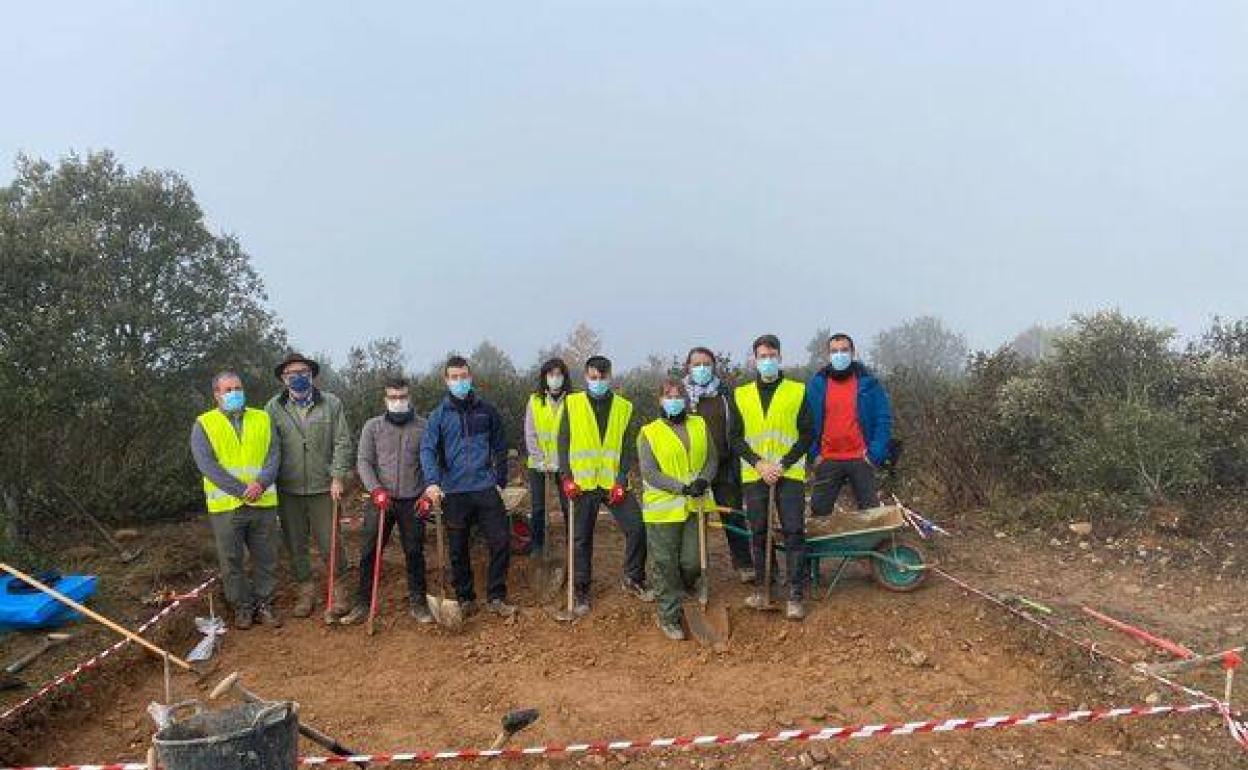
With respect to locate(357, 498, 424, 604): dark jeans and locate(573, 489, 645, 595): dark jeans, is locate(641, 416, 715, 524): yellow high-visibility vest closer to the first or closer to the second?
locate(573, 489, 645, 595): dark jeans

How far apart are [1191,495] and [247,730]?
893 centimetres

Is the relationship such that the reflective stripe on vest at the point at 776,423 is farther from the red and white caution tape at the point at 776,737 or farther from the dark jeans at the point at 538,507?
the red and white caution tape at the point at 776,737

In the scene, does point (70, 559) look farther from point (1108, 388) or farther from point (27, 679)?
point (1108, 388)

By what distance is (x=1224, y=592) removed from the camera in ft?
23.2

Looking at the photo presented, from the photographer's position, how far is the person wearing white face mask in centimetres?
709

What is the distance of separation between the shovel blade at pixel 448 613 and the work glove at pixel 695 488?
2024mm

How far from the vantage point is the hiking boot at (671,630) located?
6.47 meters

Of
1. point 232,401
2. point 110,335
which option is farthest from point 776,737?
point 110,335

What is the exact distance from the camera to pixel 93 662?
6043 millimetres

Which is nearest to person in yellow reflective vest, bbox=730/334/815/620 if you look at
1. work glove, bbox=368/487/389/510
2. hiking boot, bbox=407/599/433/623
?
hiking boot, bbox=407/599/433/623

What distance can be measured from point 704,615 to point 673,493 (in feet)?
3.08

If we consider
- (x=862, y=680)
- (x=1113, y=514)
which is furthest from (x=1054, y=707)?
(x=1113, y=514)

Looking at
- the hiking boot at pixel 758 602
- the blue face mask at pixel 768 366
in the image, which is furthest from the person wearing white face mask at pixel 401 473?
the blue face mask at pixel 768 366

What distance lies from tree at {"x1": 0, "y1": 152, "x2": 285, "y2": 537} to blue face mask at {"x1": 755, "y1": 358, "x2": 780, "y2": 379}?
6.77 meters
